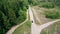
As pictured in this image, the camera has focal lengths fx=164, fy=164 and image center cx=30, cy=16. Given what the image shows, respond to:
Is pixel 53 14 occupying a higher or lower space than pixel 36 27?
higher

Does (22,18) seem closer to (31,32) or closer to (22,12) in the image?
(22,12)

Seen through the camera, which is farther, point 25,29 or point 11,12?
point 11,12

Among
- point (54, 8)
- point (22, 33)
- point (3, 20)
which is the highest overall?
point (54, 8)

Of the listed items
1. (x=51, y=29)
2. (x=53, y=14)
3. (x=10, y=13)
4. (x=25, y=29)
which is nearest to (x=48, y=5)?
(x=53, y=14)

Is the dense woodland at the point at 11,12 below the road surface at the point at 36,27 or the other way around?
the other way around

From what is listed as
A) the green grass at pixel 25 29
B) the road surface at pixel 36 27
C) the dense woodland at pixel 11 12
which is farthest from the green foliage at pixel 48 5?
the green grass at pixel 25 29

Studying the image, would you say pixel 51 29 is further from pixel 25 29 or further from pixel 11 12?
pixel 11 12

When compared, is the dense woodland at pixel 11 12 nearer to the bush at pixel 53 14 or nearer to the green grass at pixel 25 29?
the green grass at pixel 25 29

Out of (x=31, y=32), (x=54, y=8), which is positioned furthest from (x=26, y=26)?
(x=54, y=8)

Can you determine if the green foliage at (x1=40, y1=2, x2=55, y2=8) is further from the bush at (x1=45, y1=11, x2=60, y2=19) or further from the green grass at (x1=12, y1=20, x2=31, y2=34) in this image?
the green grass at (x1=12, y1=20, x2=31, y2=34)
